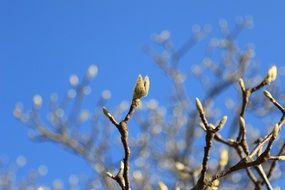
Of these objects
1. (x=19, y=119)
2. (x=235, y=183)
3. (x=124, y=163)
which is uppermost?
(x=19, y=119)

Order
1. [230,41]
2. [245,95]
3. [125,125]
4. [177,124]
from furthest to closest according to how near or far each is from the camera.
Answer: [230,41] < [177,124] < [245,95] < [125,125]

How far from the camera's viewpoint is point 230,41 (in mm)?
8031

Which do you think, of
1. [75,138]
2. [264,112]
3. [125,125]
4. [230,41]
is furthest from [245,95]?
[230,41]

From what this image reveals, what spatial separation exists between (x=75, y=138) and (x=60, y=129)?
27 centimetres

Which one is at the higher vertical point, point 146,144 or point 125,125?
point 146,144

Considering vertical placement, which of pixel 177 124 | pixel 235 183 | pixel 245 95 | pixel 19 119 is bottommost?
pixel 245 95

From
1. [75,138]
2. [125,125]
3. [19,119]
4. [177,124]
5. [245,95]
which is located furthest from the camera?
[177,124]

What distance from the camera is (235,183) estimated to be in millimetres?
5977

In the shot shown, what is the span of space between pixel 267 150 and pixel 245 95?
0.47 meters

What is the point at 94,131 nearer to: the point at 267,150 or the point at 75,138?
the point at 75,138

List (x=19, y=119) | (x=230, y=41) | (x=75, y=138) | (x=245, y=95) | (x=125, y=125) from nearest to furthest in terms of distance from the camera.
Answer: (x=125, y=125) → (x=245, y=95) → (x=75, y=138) → (x=19, y=119) → (x=230, y=41)

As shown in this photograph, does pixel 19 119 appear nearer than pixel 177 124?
Yes

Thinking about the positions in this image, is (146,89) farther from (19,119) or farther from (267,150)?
(19,119)

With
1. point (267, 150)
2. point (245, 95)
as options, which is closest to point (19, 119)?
point (245, 95)
